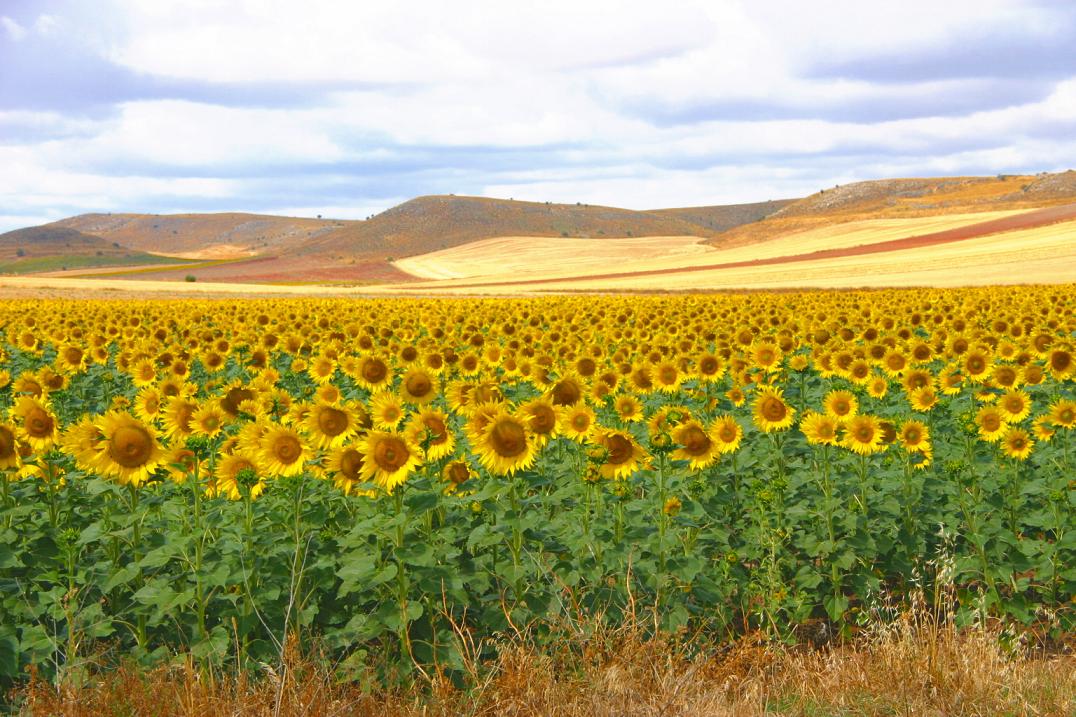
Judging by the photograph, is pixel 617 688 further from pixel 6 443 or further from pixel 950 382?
pixel 950 382

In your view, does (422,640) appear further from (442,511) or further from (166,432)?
(166,432)

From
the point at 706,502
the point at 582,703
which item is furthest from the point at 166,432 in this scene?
the point at 706,502

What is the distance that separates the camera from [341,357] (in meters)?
12.3

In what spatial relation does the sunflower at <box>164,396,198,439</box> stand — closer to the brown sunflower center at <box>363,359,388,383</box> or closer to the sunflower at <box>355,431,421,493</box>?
the sunflower at <box>355,431,421,493</box>

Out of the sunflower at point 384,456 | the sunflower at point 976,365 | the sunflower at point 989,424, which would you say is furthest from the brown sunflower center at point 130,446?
the sunflower at point 976,365

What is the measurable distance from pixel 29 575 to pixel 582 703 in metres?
3.94

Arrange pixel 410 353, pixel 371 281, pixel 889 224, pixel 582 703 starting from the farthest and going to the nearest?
pixel 371 281 → pixel 889 224 → pixel 410 353 → pixel 582 703

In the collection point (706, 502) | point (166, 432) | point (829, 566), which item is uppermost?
point (166, 432)

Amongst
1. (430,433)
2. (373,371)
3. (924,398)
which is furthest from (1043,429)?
(373,371)

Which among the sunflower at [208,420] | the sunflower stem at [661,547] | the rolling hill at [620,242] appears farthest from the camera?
the rolling hill at [620,242]

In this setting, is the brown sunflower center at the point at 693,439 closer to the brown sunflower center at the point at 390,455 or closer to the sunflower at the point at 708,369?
the brown sunflower center at the point at 390,455

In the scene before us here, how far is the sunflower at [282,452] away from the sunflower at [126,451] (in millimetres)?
701

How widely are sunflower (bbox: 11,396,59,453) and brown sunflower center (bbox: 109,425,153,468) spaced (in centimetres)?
73

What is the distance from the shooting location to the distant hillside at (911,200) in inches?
4668
